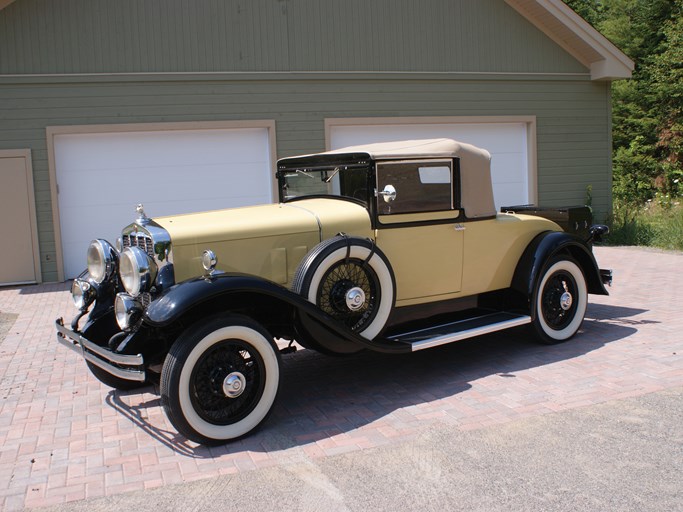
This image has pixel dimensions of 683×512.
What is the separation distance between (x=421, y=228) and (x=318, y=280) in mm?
1107

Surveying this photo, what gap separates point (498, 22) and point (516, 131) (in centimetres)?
206

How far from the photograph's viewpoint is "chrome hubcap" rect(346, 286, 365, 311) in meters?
4.47

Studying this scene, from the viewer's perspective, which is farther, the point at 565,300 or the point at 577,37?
the point at 577,37

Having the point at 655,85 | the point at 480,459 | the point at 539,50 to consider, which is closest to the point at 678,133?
the point at 655,85

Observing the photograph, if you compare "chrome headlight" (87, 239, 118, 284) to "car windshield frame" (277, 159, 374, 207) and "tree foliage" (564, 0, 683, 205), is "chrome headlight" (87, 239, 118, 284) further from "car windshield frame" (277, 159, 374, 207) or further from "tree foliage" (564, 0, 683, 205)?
"tree foliage" (564, 0, 683, 205)

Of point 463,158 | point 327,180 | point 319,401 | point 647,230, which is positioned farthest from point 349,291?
point 647,230

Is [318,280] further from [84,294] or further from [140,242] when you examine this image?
[84,294]

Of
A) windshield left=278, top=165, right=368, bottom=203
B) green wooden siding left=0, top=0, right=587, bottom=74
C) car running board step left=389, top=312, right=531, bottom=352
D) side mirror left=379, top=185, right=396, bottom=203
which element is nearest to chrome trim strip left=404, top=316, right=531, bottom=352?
car running board step left=389, top=312, right=531, bottom=352

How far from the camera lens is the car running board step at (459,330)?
4738 millimetres

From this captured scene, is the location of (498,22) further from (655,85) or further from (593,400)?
(655,85)

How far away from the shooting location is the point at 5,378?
18.0ft

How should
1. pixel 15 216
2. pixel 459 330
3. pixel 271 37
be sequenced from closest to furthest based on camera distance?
1. pixel 459 330
2. pixel 15 216
3. pixel 271 37

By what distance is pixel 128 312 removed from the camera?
4070 mm

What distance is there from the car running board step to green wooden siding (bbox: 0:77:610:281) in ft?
21.4
